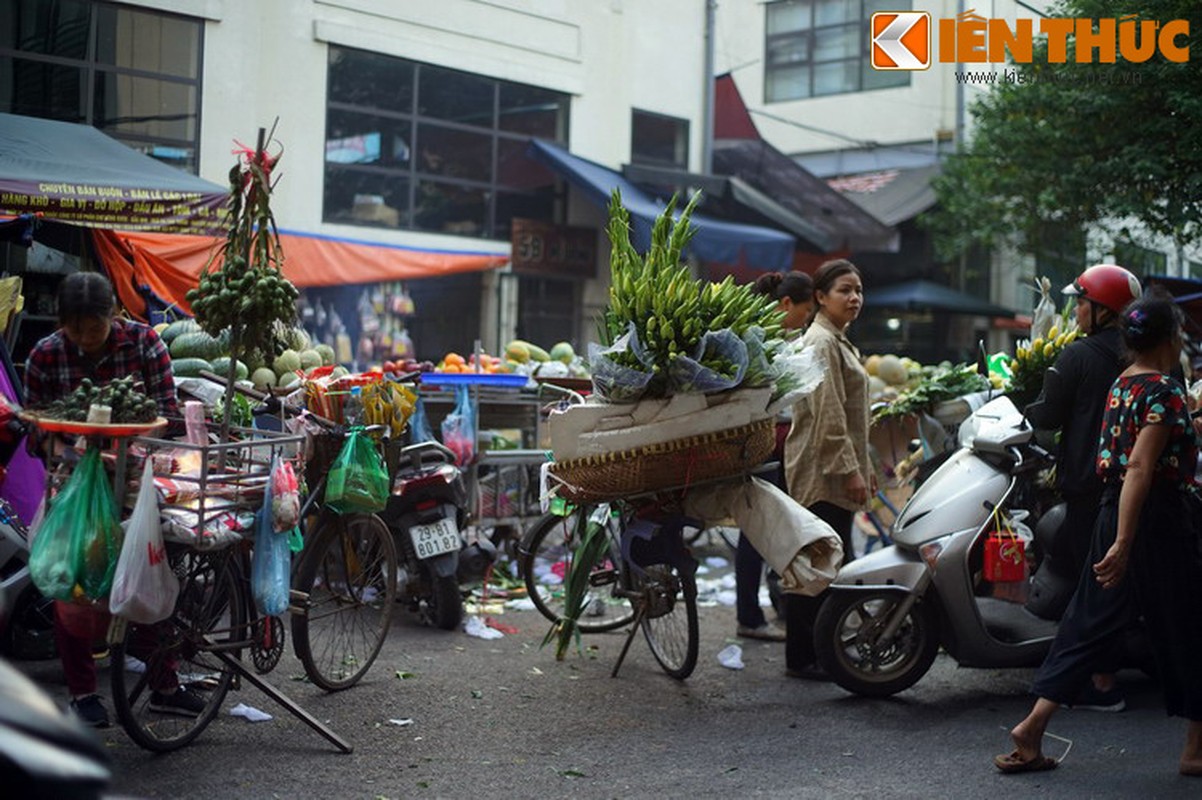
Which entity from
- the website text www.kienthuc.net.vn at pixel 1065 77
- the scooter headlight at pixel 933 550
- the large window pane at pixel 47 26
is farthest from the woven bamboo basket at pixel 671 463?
the large window pane at pixel 47 26

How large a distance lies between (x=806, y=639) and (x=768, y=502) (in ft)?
3.70

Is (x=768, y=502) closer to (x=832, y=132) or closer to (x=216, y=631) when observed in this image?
(x=216, y=631)

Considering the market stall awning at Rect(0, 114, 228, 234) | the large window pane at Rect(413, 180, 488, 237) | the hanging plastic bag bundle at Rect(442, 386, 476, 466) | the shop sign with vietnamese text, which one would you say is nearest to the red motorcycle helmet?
the hanging plastic bag bundle at Rect(442, 386, 476, 466)

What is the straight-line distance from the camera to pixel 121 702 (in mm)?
4527

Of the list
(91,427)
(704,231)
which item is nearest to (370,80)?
(704,231)

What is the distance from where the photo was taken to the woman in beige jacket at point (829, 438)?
6113 millimetres

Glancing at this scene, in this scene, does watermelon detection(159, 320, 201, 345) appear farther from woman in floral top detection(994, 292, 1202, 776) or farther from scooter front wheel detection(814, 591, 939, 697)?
woman in floral top detection(994, 292, 1202, 776)

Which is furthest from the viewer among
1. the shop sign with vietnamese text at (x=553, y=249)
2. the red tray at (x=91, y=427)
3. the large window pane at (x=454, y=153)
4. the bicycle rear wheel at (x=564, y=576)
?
the shop sign with vietnamese text at (x=553, y=249)

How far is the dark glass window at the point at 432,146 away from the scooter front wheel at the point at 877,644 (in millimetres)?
10230

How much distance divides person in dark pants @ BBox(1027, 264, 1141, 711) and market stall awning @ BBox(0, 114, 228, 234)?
6.19 meters

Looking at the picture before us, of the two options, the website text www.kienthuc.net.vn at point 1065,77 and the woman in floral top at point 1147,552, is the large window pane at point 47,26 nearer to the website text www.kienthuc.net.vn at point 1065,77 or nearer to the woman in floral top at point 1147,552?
the website text www.kienthuc.net.vn at point 1065,77

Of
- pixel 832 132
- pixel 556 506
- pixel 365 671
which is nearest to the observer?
pixel 365 671

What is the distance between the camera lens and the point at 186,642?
15.8ft

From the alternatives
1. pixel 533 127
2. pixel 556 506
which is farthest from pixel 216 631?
pixel 533 127
